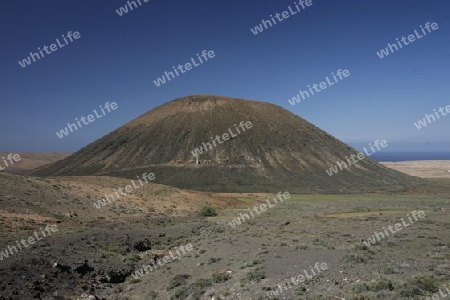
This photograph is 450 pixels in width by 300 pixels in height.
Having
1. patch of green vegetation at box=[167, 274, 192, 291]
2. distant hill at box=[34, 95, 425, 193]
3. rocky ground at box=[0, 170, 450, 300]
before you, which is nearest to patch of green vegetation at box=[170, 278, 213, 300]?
rocky ground at box=[0, 170, 450, 300]

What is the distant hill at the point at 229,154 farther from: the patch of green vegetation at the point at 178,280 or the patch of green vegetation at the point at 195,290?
the patch of green vegetation at the point at 195,290

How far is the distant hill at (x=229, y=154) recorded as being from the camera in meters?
86.2

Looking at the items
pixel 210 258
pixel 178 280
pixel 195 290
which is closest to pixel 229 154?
pixel 210 258

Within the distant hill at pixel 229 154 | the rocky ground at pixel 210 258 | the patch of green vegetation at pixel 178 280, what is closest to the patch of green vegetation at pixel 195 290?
the rocky ground at pixel 210 258

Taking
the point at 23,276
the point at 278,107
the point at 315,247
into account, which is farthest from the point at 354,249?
the point at 278,107

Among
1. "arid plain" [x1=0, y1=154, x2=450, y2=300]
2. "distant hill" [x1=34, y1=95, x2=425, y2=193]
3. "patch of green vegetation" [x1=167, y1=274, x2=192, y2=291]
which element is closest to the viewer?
"arid plain" [x1=0, y1=154, x2=450, y2=300]

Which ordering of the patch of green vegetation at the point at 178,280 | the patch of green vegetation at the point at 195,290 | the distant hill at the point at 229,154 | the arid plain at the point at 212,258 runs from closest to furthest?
the arid plain at the point at 212,258 → the patch of green vegetation at the point at 195,290 → the patch of green vegetation at the point at 178,280 → the distant hill at the point at 229,154

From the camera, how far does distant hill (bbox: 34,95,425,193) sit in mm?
86250

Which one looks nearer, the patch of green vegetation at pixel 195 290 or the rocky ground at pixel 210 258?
the rocky ground at pixel 210 258

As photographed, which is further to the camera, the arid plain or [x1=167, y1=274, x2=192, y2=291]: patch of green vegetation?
[x1=167, y1=274, x2=192, y2=291]: patch of green vegetation

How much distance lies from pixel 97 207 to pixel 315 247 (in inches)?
924

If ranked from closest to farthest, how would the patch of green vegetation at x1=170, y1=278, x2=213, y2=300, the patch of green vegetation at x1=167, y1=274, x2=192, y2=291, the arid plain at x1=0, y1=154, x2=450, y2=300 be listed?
the arid plain at x1=0, y1=154, x2=450, y2=300
the patch of green vegetation at x1=170, y1=278, x2=213, y2=300
the patch of green vegetation at x1=167, y1=274, x2=192, y2=291

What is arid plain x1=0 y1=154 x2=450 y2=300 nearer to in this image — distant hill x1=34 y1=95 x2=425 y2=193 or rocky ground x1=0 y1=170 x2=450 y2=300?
rocky ground x1=0 y1=170 x2=450 y2=300

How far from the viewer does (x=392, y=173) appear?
104 m
